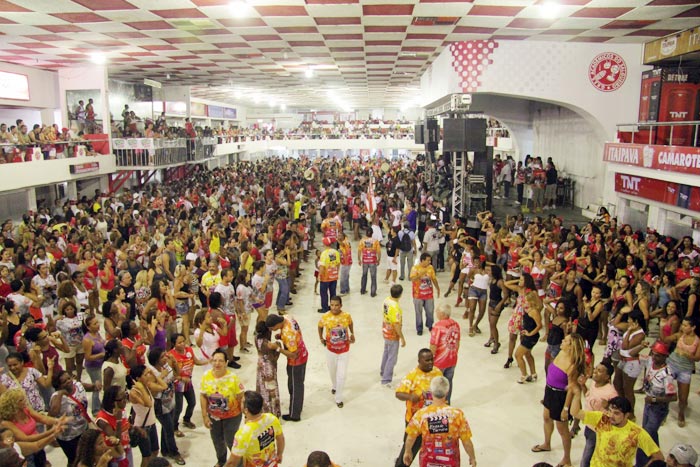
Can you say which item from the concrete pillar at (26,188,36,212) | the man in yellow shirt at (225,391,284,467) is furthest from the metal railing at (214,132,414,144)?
the man in yellow shirt at (225,391,284,467)

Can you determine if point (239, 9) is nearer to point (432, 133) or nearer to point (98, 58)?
point (98, 58)

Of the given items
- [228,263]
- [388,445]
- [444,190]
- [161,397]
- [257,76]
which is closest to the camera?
[161,397]

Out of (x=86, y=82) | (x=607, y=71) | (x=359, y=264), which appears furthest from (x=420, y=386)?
(x=86, y=82)

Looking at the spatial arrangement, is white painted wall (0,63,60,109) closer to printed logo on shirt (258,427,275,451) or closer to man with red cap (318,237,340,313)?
man with red cap (318,237,340,313)

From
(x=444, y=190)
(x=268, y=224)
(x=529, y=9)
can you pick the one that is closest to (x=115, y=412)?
(x=268, y=224)

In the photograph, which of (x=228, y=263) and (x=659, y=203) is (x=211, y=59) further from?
(x=659, y=203)

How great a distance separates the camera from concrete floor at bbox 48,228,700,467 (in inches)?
201

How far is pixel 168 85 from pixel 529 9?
59.1ft

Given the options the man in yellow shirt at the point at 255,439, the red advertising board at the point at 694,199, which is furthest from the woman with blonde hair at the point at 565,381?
the red advertising board at the point at 694,199

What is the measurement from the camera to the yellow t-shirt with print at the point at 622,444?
148 inches

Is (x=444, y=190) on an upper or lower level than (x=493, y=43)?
lower

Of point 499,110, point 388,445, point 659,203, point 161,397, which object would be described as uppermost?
point 499,110

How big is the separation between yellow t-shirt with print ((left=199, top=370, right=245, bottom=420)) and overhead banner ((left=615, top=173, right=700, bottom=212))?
8.50 m

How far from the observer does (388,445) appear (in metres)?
5.26
